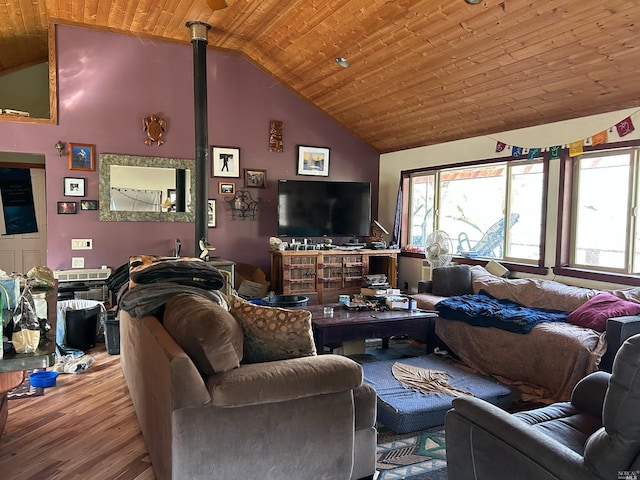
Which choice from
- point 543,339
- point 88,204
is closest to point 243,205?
point 88,204

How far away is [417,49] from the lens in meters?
4.48

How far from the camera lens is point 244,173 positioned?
6.32 m

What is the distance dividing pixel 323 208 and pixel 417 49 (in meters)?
2.55

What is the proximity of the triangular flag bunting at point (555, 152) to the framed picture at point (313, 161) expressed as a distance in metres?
3.04

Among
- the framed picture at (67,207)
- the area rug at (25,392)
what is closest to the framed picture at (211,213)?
the framed picture at (67,207)

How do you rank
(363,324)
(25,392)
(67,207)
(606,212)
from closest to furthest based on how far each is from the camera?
(25,392), (363,324), (606,212), (67,207)

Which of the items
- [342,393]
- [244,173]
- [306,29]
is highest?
[306,29]

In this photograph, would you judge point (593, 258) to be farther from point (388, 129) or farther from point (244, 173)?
point (244, 173)

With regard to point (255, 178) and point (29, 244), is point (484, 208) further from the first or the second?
point (29, 244)

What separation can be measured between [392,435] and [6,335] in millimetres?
2090

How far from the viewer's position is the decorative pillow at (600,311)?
3.48 m

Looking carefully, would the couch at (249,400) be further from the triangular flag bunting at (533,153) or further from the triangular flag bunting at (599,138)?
the triangular flag bunting at (533,153)

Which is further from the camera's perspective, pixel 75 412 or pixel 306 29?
pixel 306 29

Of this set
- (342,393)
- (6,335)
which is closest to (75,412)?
(6,335)
